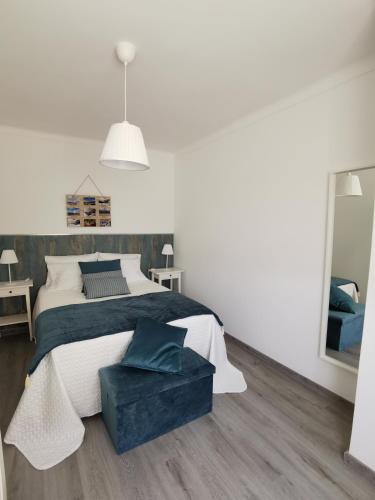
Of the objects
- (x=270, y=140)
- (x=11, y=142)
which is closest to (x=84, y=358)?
(x=270, y=140)

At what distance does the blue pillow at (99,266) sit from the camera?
3285 mm

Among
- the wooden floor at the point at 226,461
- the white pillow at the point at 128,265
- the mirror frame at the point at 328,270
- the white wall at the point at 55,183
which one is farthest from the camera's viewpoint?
the white pillow at the point at 128,265

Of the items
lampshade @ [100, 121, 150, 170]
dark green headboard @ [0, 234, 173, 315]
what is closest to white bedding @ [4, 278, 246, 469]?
lampshade @ [100, 121, 150, 170]

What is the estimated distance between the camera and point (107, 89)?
2.32 m

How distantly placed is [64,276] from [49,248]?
582 millimetres

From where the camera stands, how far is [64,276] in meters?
3.25

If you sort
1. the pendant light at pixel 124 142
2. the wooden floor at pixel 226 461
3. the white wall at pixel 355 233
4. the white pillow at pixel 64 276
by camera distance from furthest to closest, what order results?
the white pillow at pixel 64 276 → the white wall at pixel 355 233 → the pendant light at pixel 124 142 → the wooden floor at pixel 226 461

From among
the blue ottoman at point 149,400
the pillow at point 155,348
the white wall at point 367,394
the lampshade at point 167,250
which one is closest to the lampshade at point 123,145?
the pillow at point 155,348

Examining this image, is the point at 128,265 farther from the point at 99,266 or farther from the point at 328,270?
the point at 328,270

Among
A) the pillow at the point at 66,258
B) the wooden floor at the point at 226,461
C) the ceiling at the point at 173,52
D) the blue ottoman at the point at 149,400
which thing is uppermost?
the ceiling at the point at 173,52

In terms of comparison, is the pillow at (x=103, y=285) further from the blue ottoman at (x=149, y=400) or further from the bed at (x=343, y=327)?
the bed at (x=343, y=327)

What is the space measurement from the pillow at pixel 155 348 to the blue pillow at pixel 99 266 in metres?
1.40

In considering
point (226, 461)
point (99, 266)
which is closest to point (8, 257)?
point (99, 266)

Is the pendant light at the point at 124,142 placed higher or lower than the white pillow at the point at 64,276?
higher
